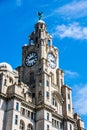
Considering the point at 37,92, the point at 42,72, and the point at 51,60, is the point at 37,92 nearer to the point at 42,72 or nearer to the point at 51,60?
the point at 42,72

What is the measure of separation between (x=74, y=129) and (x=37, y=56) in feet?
89.8

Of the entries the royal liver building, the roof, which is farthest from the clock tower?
the roof

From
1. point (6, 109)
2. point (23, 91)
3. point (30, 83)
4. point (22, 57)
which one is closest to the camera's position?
point (6, 109)

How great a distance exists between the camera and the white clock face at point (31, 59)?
107500 millimetres

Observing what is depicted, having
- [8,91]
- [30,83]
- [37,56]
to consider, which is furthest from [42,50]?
[8,91]

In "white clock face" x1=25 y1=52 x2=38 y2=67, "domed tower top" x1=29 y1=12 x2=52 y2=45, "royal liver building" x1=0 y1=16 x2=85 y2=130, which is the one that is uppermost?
"domed tower top" x1=29 y1=12 x2=52 y2=45

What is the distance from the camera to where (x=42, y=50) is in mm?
107125

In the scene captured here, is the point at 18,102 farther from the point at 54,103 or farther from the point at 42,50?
the point at 42,50

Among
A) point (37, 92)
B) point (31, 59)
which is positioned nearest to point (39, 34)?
point (31, 59)

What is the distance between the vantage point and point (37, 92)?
96750 millimetres

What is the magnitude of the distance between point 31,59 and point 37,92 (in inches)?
636

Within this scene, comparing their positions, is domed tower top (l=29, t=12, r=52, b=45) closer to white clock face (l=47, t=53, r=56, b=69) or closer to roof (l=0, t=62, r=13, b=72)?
white clock face (l=47, t=53, r=56, b=69)

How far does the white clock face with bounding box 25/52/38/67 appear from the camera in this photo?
353 ft

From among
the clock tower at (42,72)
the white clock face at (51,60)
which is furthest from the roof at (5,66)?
the white clock face at (51,60)
